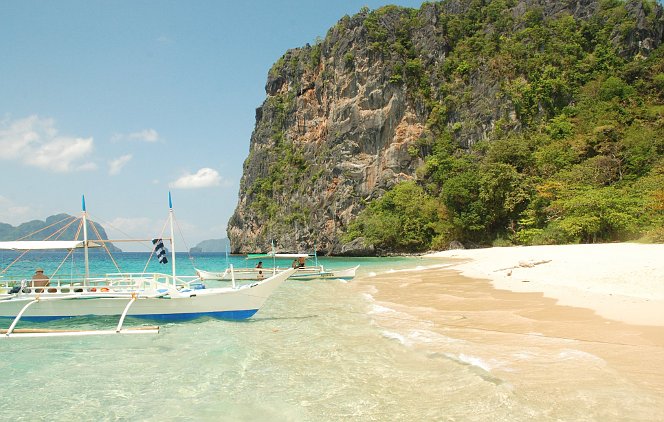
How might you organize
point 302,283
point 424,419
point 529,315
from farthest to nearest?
point 302,283 < point 529,315 < point 424,419

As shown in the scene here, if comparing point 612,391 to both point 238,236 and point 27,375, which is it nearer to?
point 27,375

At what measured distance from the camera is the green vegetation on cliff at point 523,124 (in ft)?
153

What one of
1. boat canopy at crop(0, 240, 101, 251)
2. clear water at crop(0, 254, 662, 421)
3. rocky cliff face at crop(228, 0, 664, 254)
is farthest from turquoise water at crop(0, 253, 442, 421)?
rocky cliff face at crop(228, 0, 664, 254)

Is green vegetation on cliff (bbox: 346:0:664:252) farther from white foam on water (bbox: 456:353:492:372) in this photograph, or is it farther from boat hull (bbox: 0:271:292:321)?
white foam on water (bbox: 456:353:492:372)

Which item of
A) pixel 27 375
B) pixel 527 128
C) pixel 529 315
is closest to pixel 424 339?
pixel 529 315

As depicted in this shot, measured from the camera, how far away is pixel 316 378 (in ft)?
27.0

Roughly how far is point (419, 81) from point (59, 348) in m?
68.7

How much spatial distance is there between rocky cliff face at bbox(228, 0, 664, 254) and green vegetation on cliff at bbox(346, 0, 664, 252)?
1.20 ft

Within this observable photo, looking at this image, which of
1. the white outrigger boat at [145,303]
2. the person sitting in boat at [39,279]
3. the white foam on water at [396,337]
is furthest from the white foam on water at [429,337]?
the person sitting in boat at [39,279]

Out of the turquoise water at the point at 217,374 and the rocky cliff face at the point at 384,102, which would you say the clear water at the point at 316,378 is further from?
the rocky cliff face at the point at 384,102

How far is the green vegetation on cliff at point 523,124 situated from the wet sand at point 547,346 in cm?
2910

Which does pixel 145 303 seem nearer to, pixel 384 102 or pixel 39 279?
pixel 39 279

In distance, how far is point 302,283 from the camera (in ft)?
89.2

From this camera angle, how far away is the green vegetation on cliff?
46.8 metres
